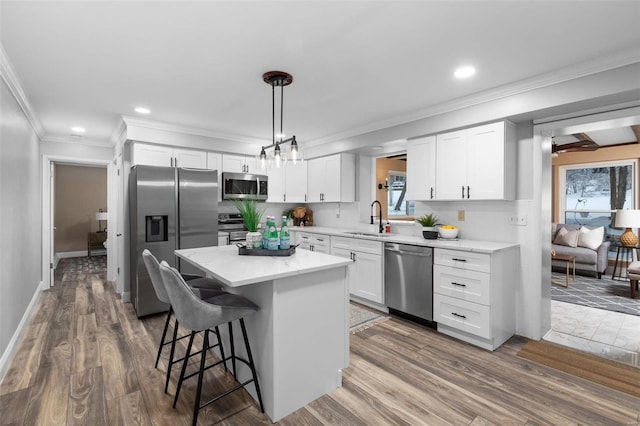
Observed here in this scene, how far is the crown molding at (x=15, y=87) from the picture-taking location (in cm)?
239

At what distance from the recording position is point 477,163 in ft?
10.6

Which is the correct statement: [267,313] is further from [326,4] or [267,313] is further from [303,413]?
[326,4]

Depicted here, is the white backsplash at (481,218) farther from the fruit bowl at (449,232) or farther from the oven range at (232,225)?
the oven range at (232,225)

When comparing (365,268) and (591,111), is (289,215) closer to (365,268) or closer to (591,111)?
(365,268)

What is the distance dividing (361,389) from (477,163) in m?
2.37

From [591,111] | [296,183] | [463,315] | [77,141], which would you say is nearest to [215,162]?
[296,183]

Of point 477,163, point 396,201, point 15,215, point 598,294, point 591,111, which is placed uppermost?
point 591,111

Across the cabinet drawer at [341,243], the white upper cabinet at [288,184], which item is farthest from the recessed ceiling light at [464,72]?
the white upper cabinet at [288,184]

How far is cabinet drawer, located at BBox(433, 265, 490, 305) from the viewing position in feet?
9.34

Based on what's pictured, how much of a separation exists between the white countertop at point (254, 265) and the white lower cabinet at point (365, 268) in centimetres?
140

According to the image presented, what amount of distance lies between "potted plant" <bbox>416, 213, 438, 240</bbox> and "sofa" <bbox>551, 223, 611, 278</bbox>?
10.6ft

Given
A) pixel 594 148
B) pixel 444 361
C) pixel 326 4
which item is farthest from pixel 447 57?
pixel 594 148

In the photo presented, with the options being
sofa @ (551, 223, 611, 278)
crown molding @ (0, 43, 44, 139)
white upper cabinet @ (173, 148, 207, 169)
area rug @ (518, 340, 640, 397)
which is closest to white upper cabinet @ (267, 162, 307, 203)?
white upper cabinet @ (173, 148, 207, 169)

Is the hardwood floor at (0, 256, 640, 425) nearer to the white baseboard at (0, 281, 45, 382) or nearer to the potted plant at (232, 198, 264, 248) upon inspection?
the white baseboard at (0, 281, 45, 382)
